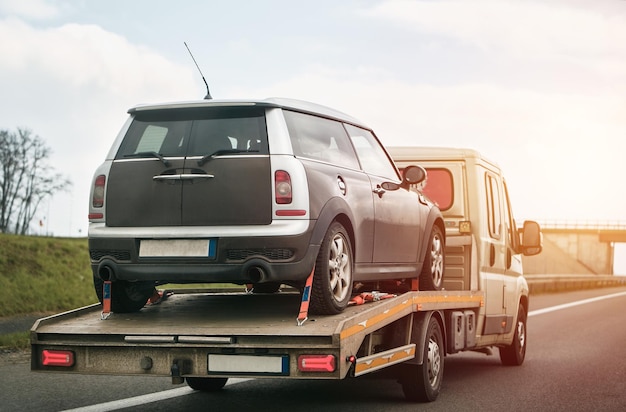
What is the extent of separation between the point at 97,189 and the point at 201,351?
151 centimetres

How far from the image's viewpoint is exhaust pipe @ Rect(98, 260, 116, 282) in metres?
6.69

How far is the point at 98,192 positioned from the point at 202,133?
2.88 ft

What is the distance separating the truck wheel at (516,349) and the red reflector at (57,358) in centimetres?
665

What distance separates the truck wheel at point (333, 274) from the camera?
21.6 ft

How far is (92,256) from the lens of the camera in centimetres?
685

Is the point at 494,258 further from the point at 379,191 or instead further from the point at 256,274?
the point at 256,274

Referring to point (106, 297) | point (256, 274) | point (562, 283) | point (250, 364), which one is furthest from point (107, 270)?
point (562, 283)

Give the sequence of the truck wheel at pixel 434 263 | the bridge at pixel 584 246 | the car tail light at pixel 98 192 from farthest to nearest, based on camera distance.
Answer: the bridge at pixel 584 246, the truck wheel at pixel 434 263, the car tail light at pixel 98 192

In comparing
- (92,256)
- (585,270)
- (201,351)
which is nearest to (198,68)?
(92,256)

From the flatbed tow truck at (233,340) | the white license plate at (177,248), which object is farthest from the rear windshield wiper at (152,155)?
the flatbed tow truck at (233,340)

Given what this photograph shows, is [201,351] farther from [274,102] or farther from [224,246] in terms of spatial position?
[274,102]

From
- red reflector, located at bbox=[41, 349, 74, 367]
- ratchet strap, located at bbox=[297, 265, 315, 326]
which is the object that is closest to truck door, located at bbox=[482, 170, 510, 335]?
ratchet strap, located at bbox=[297, 265, 315, 326]

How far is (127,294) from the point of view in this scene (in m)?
7.24

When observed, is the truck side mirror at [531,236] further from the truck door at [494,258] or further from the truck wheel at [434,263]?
the truck wheel at [434,263]
